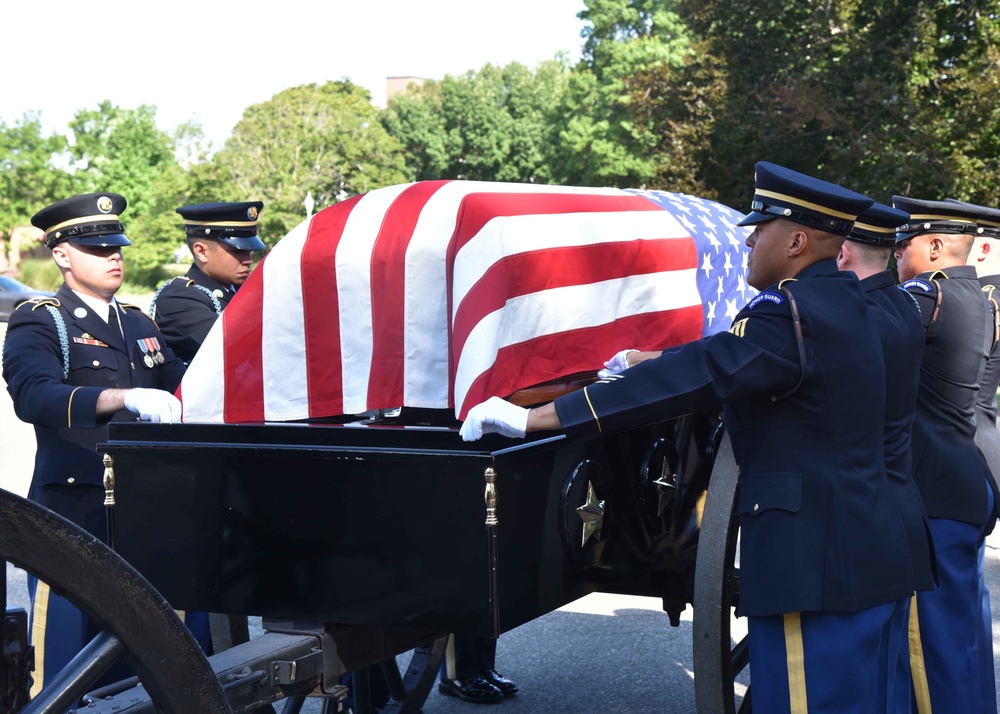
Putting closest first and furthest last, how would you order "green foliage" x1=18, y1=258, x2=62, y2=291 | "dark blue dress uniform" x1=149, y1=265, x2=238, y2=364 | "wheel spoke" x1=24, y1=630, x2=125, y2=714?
"wheel spoke" x1=24, y1=630, x2=125, y2=714
"dark blue dress uniform" x1=149, y1=265, x2=238, y2=364
"green foliage" x1=18, y1=258, x2=62, y2=291

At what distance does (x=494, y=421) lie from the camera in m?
2.35

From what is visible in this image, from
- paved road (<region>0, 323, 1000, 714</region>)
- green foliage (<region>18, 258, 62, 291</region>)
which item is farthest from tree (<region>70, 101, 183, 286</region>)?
paved road (<region>0, 323, 1000, 714</region>)

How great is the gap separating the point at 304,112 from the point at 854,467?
146 feet

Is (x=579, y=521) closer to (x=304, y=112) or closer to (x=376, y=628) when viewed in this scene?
(x=376, y=628)

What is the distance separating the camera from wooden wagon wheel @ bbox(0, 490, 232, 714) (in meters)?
1.36

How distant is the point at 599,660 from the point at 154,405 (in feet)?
8.70

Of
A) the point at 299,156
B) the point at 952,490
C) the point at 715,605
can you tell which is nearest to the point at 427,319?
the point at 715,605

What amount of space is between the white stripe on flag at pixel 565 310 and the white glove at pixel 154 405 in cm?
74

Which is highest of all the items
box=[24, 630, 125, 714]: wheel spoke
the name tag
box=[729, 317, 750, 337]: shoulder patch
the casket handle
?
box=[729, 317, 750, 337]: shoulder patch

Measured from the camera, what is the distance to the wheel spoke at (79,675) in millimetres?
1475

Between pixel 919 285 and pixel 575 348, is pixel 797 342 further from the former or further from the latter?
pixel 919 285

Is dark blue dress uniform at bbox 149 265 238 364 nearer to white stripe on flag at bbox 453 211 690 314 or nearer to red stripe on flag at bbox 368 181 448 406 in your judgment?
red stripe on flag at bbox 368 181 448 406

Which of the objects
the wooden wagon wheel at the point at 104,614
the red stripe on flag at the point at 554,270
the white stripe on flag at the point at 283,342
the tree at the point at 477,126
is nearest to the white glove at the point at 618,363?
the red stripe on flag at the point at 554,270

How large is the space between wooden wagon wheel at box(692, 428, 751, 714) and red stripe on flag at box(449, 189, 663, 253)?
915mm
